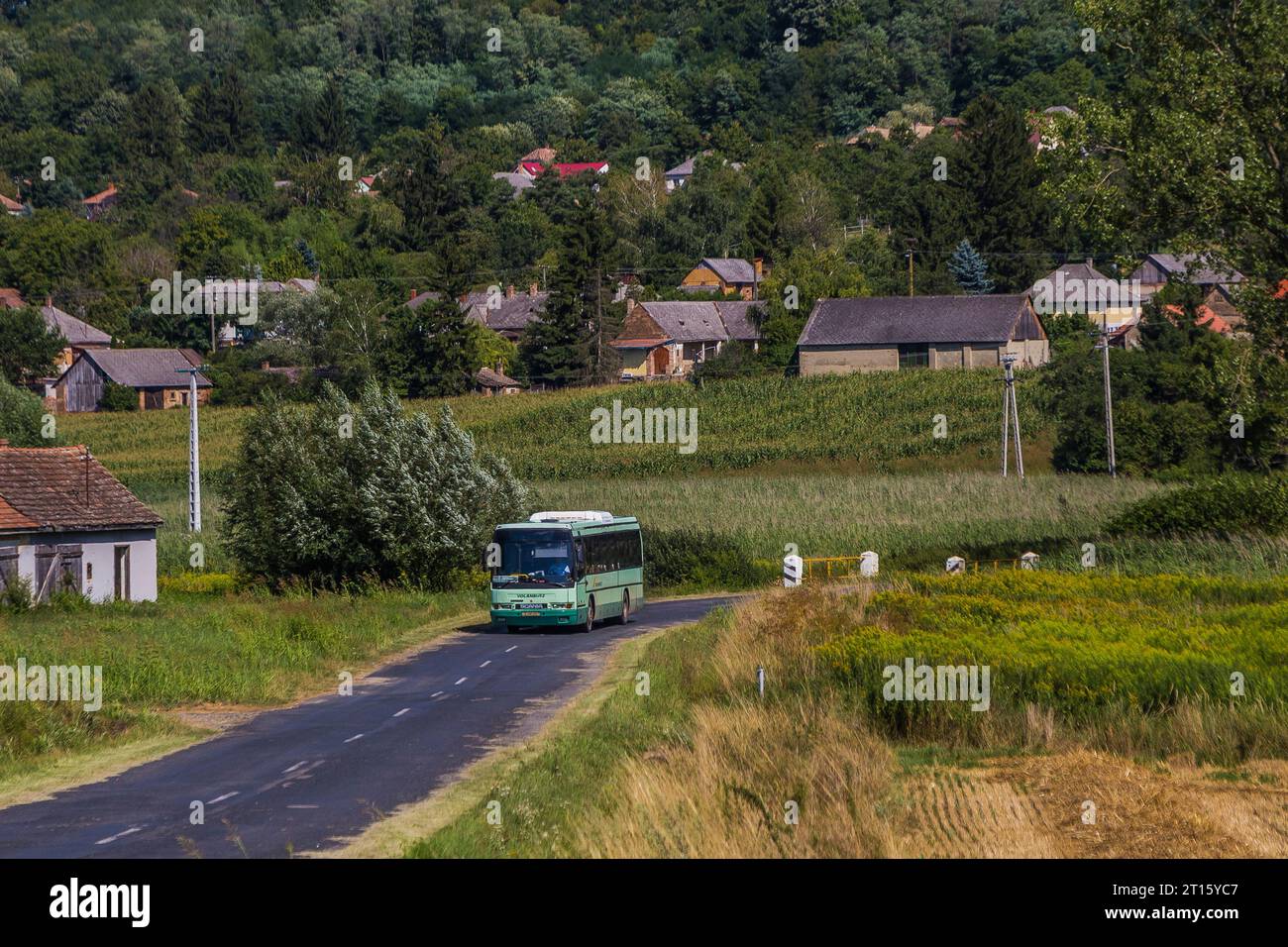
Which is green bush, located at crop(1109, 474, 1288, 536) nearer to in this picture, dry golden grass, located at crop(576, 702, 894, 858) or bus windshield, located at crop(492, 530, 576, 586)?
bus windshield, located at crop(492, 530, 576, 586)

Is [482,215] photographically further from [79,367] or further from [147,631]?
[147,631]

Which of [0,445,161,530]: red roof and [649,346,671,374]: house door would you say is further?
[649,346,671,374]: house door

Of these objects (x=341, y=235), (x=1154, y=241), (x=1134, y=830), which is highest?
(x=341, y=235)

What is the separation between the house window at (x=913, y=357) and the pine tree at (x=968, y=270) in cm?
2569

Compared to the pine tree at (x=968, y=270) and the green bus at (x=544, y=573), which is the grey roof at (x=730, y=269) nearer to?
the pine tree at (x=968, y=270)

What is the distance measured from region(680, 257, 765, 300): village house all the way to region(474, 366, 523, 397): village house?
26557 millimetres

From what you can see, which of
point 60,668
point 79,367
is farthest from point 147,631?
point 79,367

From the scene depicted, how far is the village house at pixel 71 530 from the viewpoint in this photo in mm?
45469


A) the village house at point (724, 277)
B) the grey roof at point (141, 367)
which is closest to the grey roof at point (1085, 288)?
the village house at point (724, 277)

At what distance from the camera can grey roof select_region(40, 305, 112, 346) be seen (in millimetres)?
137875

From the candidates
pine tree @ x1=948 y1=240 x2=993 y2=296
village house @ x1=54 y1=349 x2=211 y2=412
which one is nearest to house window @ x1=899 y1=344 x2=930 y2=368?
pine tree @ x1=948 y1=240 x2=993 y2=296

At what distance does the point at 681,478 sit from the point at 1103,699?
6235 centimetres

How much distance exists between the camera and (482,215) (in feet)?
567
